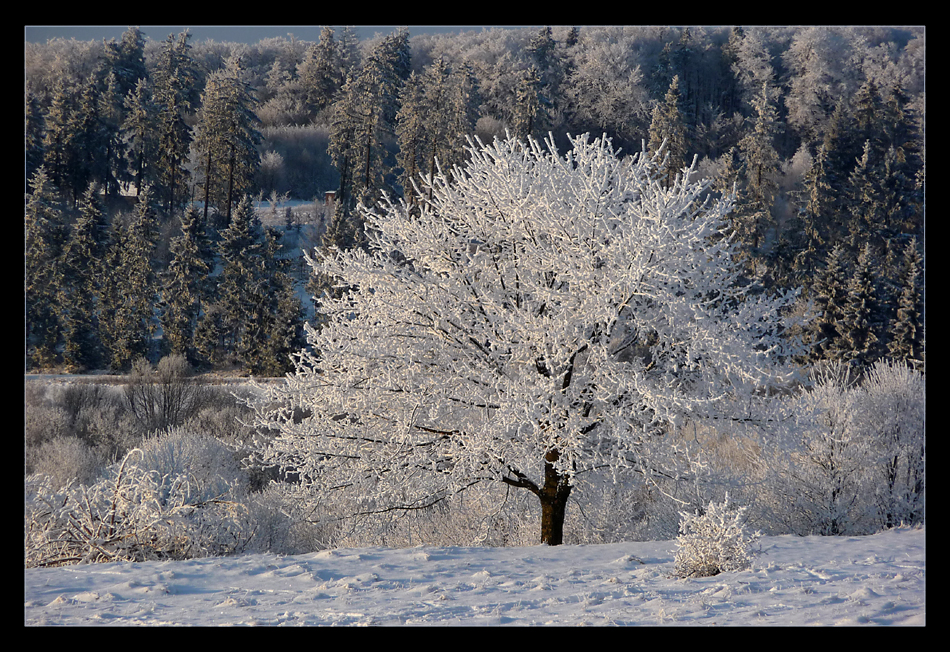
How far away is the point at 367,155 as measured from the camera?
43469mm

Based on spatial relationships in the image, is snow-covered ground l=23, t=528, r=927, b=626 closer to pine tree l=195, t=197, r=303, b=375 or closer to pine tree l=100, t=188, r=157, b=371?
pine tree l=195, t=197, r=303, b=375

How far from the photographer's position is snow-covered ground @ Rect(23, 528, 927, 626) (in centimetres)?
646

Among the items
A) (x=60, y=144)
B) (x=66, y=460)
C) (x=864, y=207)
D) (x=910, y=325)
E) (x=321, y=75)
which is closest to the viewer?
(x=66, y=460)

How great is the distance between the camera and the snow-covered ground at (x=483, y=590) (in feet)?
21.2

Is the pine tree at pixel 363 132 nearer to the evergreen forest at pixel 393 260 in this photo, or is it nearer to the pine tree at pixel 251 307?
the evergreen forest at pixel 393 260

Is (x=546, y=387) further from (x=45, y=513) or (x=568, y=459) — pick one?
(x=45, y=513)

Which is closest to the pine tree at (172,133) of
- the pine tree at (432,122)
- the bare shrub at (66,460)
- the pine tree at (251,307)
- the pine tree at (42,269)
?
the pine tree at (42,269)

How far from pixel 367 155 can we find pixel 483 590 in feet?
126

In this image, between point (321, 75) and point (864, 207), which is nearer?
point (864, 207)

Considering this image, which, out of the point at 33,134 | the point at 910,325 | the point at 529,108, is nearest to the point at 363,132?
the point at 529,108

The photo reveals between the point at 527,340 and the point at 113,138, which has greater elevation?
the point at 113,138

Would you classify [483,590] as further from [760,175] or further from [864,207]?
[864,207]

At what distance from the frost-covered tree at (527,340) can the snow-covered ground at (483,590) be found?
183 cm
